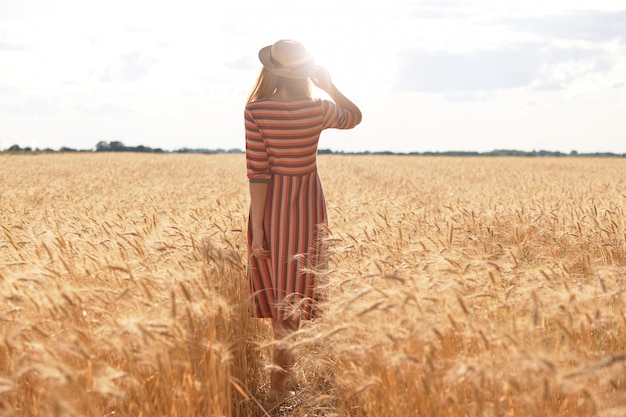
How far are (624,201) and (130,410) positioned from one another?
25.7ft

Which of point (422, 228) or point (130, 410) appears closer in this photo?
point (130, 410)

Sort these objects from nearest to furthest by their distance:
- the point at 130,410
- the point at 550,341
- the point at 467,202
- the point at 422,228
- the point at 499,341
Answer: the point at 499,341, the point at 130,410, the point at 550,341, the point at 422,228, the point at 467,202

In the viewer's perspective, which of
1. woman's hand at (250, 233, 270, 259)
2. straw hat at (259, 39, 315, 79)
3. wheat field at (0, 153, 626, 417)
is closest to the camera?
wheat field at (0, 153, 626, 417)

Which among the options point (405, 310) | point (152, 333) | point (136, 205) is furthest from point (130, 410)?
point (136, 205)

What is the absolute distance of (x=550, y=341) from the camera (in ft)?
8.84

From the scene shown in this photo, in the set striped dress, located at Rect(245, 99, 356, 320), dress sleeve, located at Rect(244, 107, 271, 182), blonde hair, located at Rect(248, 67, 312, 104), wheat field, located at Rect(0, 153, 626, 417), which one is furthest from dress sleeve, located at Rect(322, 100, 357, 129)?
wheat field, located at Rect(0, 153, 626, 417)

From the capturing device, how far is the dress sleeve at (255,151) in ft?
11.3

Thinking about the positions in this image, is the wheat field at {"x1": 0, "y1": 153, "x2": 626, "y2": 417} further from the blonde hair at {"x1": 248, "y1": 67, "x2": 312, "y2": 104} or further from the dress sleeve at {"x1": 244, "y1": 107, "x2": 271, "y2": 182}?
the blonde hair at {"x1": 248, "y1": 67, "x2": 312, "y2": 104}

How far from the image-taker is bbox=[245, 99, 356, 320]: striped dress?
11.3 feet

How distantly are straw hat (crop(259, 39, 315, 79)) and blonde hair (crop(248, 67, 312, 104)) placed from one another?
0.15 feet

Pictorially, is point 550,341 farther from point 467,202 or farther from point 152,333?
point 467,202

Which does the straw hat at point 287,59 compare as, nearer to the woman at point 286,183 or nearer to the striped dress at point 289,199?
the woman at point 286,183

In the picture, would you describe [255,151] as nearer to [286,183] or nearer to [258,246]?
[286,183]

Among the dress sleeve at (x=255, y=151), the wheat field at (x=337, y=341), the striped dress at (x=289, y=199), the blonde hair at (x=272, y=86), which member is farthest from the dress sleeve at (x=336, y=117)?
the wheat field at (x=337, y=341)
